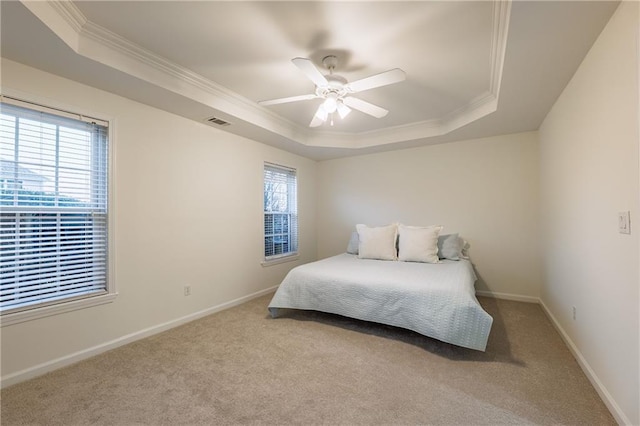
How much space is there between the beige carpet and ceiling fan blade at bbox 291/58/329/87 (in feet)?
6.94

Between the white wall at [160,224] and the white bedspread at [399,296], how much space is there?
93cm

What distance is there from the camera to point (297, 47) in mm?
2129

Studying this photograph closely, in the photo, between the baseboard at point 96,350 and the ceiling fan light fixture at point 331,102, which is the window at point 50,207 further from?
the ceiling fan light fixture at point 331,102

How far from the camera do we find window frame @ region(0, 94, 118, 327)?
1.92 meters

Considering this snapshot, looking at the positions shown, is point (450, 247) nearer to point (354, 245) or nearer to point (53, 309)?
point (354, 245)

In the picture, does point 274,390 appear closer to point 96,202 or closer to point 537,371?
point 537,371

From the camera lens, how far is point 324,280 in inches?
114

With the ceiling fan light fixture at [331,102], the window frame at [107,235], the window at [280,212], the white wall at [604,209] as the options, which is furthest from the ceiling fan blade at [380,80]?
the window at [280,212]

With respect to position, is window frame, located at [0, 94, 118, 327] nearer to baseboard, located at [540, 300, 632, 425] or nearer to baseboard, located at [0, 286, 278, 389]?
baseboard, located at [0, 286, 278, 389]

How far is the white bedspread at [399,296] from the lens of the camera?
216cm

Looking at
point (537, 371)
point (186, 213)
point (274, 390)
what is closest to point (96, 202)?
point (186, 213)

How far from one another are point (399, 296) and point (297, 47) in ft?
7.13

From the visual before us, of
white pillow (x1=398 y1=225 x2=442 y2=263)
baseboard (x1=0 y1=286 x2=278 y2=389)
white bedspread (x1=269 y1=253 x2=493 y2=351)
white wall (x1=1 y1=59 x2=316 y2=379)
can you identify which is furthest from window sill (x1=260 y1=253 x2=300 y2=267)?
white pillow (x1=398 y1=225 x2=442 y2=263)

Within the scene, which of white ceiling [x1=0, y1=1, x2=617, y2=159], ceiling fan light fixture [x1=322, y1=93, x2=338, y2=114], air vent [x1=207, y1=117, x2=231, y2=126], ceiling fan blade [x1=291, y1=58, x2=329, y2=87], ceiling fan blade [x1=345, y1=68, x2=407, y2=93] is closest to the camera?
white ceiling [x1=0, y1=1, x2=617, y2=159]
